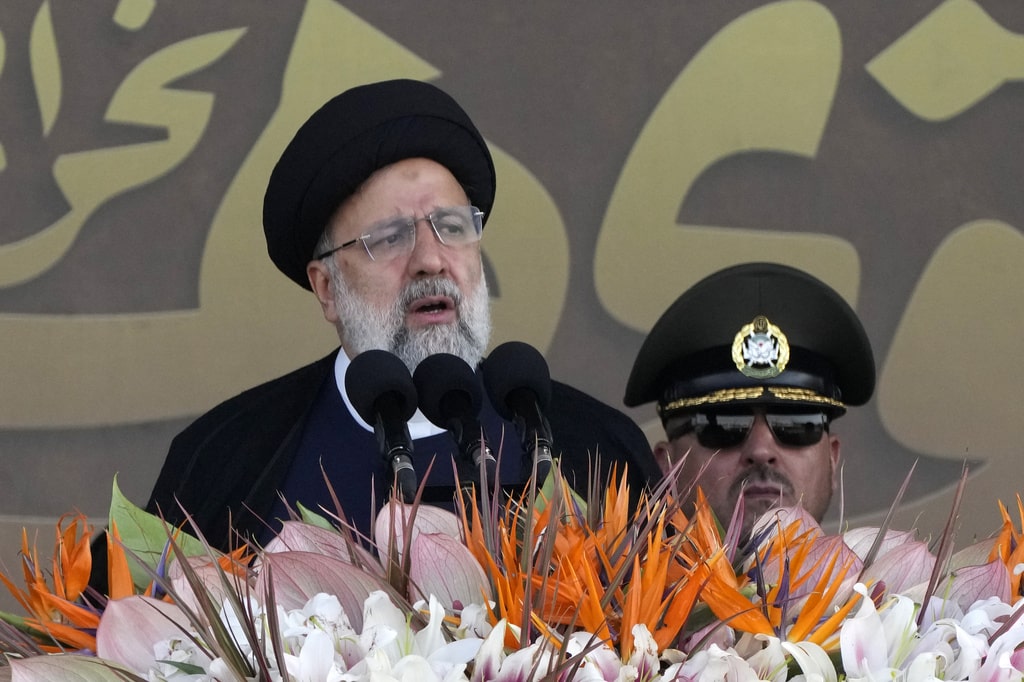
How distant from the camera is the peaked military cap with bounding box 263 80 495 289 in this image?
93.6 inches

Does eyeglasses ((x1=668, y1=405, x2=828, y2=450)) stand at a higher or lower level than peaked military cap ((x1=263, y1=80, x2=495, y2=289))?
lower

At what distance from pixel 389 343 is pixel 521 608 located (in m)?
1.55

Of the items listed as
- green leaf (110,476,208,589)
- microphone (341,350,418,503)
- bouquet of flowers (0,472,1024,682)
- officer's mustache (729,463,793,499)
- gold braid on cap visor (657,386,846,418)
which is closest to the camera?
bouquet of flowers (0,472,1024,682)

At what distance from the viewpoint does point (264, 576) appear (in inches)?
31.7

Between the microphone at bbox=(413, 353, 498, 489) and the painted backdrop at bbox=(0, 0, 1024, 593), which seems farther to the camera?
the painted backdrop at bbox=(0, 0, 1024, 593)

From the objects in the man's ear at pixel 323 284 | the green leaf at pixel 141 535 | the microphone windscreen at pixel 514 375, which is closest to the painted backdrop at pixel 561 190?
the man's ear at pixel 323 284

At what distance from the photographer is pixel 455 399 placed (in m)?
1.36

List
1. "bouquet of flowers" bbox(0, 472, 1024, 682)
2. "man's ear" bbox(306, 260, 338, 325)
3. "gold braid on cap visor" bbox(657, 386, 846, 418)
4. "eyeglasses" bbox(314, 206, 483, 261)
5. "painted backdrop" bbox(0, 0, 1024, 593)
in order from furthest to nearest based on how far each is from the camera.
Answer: "painted backdrop" bbox(0, 0, 1024, 593) < "man's ear" bbox(306, 260, 338, 325) < "eyeglasses" bbox(314, 206, 483, 261) < "gold braid on cap visor" bbox(657, 386, 846, 418) < "bouquet of flowers" bbox(0, 472, 1024, 682)

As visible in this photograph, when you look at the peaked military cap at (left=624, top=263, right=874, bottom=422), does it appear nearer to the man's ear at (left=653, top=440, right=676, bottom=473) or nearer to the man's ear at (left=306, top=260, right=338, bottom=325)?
the man's ear at (left=653, top=440, right=676, bottom=473)

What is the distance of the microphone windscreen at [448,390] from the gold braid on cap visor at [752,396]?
933mm

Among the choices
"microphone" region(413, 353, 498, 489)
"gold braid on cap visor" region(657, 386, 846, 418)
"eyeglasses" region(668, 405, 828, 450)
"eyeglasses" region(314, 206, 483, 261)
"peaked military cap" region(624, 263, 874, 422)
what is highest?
"eyeglasses" region(314, 206, 483, 261)

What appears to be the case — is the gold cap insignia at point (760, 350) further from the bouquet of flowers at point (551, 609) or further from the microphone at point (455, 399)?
the bouquet of flowers at point (551, 609)

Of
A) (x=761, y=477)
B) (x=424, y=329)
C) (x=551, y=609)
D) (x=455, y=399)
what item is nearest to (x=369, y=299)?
(x=424, y=329)

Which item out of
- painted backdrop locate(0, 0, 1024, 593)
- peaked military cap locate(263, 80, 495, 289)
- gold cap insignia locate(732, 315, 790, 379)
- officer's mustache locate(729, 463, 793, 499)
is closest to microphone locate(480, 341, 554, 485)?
officer's mustache locate(729, 463, 793, 499)
